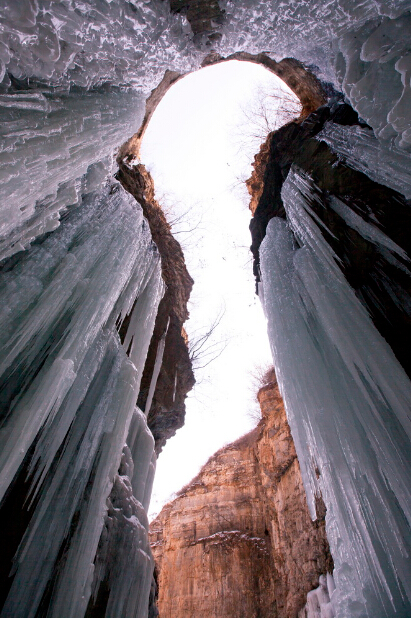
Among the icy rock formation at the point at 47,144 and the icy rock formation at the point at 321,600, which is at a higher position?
the icy rock formation at the point at 47,144

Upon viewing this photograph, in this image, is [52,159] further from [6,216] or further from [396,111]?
[396,111]

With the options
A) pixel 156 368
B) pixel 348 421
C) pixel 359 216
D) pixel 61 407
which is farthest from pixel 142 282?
pixel 348 421

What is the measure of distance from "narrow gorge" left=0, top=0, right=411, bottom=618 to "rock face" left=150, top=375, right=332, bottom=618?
505 cm

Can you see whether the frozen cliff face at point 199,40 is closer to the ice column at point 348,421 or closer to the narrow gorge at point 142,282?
the narrow gorge at point 142,282

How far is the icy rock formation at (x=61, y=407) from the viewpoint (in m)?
2.26

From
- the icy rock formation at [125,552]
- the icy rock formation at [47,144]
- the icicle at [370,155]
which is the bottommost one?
the icy rock formation at [125,552]

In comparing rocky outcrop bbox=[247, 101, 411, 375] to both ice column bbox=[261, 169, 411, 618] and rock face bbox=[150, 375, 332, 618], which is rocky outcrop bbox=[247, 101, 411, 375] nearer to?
ice column bbox=[261, 169, 411, 618]

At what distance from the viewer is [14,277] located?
2613 mm

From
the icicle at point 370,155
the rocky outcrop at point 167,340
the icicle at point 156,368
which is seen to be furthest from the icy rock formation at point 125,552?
the icicle at point 370,155

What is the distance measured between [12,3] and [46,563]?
3.71 meters

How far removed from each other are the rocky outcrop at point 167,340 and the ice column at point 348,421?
2407 mm

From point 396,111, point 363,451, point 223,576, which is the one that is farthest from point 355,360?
point 223,576

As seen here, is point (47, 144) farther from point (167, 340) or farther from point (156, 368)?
point (167, 340)

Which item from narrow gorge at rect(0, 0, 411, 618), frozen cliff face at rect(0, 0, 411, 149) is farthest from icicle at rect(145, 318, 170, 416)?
frozen cliff face at rect(0, 0, 411, 149)
